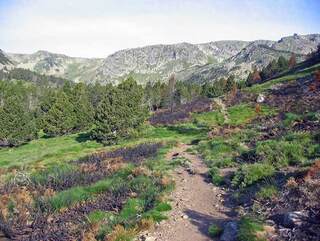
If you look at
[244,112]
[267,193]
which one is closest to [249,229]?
[267,193]

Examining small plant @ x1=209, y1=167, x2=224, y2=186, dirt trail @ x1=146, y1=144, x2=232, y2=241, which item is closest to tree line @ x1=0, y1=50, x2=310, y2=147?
small plant @ x1=209, y1=167, x2=224, y2=186

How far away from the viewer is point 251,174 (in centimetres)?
1717

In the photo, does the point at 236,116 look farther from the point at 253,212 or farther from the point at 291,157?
the point at 253,212

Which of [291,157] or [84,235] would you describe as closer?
[84,235]

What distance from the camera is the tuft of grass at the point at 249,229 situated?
10688 millimetres

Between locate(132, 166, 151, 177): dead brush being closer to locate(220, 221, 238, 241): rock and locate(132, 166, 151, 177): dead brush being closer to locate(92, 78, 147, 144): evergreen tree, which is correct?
locate(220, 221, 238, 241): rock

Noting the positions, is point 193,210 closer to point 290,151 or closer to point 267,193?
point 267,193

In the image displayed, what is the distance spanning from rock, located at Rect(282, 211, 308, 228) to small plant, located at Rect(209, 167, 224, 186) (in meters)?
7.15

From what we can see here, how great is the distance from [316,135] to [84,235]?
46.9ft

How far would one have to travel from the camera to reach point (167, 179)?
19.2 metres

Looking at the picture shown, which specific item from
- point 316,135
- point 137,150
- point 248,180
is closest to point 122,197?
point 248,180

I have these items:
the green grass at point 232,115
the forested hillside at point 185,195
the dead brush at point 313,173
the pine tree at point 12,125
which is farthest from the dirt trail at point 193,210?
the pine tree at point 12,125

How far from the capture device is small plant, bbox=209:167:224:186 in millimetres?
18675

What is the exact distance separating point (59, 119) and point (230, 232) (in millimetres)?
64991
